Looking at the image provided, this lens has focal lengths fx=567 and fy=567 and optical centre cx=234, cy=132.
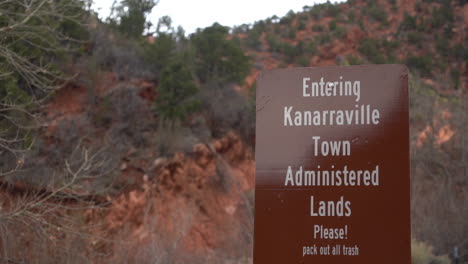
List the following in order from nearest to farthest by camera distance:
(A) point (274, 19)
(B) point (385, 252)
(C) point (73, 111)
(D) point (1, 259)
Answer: (B) point (385, 252), (D) point (1, 259), (C) point (73, 111), (A) point (274, 19)

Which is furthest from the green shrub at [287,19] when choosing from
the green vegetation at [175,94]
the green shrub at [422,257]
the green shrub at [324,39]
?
the green shrub at [422,257]

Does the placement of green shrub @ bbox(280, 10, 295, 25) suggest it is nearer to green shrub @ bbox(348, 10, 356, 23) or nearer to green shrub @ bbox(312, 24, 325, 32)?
green shrub @ bbox(312, 24, 325, 32)

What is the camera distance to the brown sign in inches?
109

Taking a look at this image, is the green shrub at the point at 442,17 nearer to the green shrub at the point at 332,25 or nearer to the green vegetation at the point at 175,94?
the green shrub at the point at 332,25

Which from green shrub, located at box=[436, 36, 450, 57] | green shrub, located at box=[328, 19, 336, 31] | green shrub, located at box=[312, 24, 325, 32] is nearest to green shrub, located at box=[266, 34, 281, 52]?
green shrub, located at box=[312, 24, 325, 32]

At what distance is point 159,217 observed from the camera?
18.1 m

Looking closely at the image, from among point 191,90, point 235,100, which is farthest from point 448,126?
point 191,90

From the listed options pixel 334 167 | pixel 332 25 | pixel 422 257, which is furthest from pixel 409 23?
pixel 334 167

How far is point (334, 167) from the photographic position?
290 centimetres

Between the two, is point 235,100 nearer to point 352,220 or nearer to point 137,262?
point 137,262

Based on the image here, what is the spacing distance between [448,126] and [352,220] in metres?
22.4

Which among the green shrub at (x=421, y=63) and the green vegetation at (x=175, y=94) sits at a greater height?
the green shrub at (x=421, y=63)

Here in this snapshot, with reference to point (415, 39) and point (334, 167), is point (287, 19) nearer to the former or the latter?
point (415, 39)

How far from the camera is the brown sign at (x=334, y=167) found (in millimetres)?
2779
